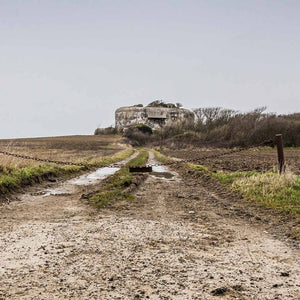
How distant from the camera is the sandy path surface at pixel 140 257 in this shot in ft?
10.3

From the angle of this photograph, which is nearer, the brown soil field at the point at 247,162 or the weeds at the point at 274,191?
the weeds at the point at 274,191

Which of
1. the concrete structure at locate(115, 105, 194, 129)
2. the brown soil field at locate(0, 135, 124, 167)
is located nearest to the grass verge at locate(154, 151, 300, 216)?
the brown soil field at locate(0, 135, 124, 167)

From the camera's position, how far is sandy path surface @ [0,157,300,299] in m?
3.13

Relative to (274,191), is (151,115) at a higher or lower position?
higher

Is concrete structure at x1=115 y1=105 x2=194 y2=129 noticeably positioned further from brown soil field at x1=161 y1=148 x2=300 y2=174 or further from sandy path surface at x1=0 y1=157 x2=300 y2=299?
sandy path surface at x1=0 y1=157 x2=300 y2=299

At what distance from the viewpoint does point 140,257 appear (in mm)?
4055

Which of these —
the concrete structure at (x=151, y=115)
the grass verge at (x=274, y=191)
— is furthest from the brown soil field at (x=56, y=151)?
the concrete structure at (x=151, y=115)

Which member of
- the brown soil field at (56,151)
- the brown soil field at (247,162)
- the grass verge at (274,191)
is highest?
the brown soil field at (56,151)

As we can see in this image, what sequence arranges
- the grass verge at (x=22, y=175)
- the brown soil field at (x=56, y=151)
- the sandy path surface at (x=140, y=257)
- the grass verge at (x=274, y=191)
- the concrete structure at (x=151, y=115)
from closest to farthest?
1. the sandy path surface at (x=140, y=257)
2. the grass verge at (x=274, y=191)
3. the grass verge at (x=22, y=175)
4. the brown soil field at (x=56, y=151)
5. the concrete structure at (x=151, y=115)

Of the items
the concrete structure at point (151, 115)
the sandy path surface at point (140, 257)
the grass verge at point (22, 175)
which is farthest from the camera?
the concrete structure at point (151, 115)

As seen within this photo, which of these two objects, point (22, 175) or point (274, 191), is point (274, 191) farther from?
point (22, 175)

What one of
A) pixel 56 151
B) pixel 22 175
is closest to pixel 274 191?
pixel 22 175

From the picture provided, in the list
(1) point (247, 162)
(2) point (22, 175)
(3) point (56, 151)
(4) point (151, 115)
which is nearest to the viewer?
(2) point (22, 175)

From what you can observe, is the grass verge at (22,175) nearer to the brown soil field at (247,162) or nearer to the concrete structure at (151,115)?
the brown soil field at (247,162)
